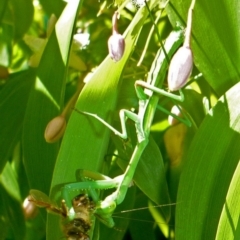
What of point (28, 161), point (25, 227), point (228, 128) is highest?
point (228, 128)

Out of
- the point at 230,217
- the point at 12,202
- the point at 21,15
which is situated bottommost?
the point at 12,202

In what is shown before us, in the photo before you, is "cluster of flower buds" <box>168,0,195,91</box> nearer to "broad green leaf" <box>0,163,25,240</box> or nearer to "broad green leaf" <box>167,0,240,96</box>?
"broad green leaf" <box>167,0,240,96</box>

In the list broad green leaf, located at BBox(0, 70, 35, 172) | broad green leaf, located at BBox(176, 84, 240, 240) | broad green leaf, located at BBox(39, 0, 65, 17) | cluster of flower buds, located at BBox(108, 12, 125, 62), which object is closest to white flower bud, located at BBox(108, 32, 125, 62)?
cluster of flower buds, located at BBox(108, 12, 125, 62)

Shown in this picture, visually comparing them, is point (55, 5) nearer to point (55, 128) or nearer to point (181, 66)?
point (55, 128)

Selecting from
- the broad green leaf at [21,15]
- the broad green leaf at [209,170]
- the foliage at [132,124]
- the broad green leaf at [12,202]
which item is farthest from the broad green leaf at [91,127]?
the broad green leaf at [21,15]

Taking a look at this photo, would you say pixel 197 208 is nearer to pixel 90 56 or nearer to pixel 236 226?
pixel 236 226

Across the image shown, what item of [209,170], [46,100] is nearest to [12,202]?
[46,100]

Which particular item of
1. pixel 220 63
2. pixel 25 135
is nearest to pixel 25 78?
pixel 25 135
